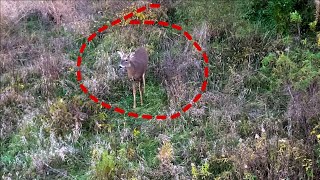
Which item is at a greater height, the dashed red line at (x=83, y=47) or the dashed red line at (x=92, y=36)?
the dashed red line at (x=92, y=36)

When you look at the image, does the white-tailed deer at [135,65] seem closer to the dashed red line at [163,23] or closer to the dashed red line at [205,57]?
the dashed red line at [205,57]

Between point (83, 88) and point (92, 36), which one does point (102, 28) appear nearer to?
point (92, 36)

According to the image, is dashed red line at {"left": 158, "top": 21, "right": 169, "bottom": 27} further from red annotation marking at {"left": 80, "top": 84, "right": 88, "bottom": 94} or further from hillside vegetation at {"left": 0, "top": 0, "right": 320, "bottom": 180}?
red annotation marking at {"left": 80, "top": 84, "right": 88, "bottom": 94}

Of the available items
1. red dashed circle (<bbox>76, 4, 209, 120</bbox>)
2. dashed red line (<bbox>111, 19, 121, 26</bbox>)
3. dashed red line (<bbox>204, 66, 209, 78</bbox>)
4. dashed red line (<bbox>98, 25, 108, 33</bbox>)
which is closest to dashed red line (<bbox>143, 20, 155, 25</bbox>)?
red dashed circle (<bbox>76, 4, 209, 120</bbox>)

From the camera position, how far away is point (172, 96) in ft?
21.3

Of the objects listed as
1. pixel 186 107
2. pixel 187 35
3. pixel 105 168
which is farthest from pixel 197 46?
pixel 105 168

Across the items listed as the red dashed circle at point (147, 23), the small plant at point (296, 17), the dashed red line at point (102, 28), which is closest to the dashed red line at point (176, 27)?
the red dashed circle at point (147, 23)

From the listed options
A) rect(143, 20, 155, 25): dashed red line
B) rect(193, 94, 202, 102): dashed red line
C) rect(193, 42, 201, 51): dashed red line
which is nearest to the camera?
rect(193, 94, 202, 102): dashed red line

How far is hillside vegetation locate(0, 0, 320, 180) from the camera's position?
5.17 metres

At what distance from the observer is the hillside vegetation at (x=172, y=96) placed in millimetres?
5172

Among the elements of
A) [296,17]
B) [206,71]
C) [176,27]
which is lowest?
[206,71]

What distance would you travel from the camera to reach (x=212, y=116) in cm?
596

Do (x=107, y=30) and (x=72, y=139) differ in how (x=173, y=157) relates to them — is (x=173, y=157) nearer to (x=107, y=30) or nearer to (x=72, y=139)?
(x=72, y=139)

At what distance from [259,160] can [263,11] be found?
3822 millimetres
